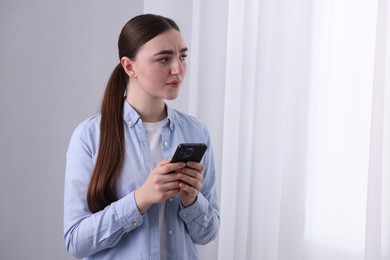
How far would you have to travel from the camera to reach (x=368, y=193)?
4.57 ft

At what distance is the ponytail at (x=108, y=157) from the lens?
1.28 meters

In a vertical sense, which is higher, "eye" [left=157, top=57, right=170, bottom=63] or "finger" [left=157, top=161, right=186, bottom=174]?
"eye" [left=157, top=57, right=170, bottom=63]

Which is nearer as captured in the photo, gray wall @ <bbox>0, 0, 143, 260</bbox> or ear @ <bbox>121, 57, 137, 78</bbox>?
ear @ <bbox>121, 57, 137, 78</bbox>

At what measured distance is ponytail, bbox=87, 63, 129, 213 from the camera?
1.28 meters

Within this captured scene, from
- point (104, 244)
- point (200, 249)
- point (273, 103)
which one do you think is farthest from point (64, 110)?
point (104, 244)

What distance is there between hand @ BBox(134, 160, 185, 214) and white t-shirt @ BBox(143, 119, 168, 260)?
0.12 meters

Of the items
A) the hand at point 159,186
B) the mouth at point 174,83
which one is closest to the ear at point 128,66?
the mouth at point 174,83

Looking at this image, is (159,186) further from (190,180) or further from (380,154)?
(380,154)

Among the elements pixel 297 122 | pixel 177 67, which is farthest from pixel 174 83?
pixel 297 122

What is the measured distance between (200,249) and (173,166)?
851mm

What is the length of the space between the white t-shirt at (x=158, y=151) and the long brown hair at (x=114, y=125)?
78 mm

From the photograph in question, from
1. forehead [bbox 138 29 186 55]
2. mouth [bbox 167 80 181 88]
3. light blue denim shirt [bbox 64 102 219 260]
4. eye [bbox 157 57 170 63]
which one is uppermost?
forehead [bbox 138 29 186 55]

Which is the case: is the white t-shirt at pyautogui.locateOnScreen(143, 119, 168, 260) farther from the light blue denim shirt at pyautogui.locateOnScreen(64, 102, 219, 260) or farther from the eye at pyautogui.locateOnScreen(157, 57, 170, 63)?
the eye at pyautogui.locateOnScreen(157, 57, 170, 63)

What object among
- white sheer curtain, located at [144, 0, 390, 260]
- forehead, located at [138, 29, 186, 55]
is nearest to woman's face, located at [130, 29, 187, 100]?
forehead, located at [138, 29, 186, 55]
